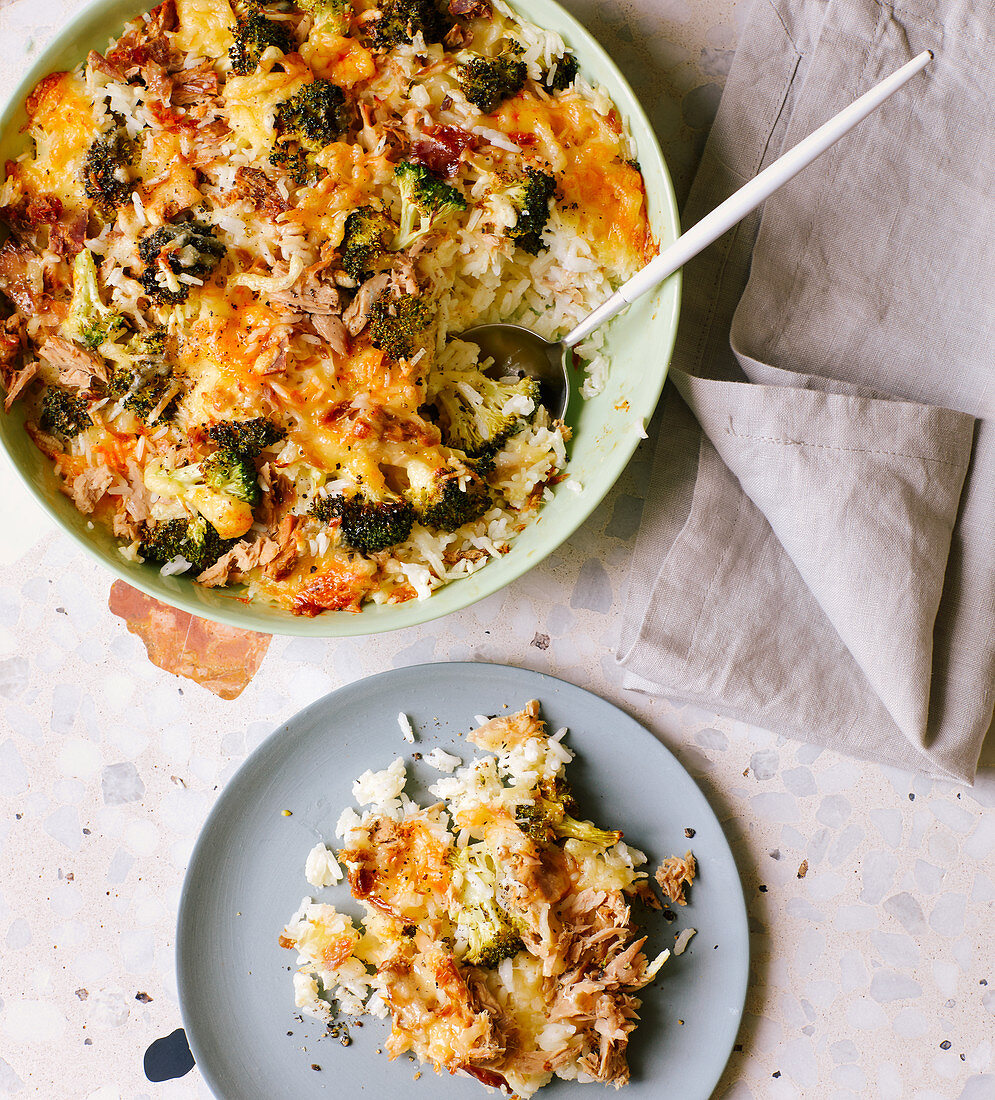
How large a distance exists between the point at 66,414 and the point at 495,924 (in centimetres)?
183

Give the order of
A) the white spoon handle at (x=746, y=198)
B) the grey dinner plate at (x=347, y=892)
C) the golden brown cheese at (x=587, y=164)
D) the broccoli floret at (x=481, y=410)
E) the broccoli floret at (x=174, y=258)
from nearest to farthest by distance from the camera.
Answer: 1. the white spoon handle at (x=746, y=198)
2. the broccoli floret at (x=174, y=258)
3. the golden brown cheese at (x=587, y=164)
4. the broccoli floret at (x=481, y=410)
5. the grey dinner plate at (x=347, y=892)

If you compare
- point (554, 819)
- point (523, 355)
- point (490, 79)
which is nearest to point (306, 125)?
point (490, 79)

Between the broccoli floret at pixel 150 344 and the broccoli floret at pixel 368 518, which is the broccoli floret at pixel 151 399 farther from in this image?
the broccoli floret at pixel 368 518

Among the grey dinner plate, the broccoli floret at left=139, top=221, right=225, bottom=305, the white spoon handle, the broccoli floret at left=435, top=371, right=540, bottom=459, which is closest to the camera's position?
the white spoon handle

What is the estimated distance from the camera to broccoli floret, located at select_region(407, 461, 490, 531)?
223 cm

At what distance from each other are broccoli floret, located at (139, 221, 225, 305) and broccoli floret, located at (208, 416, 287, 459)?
33cm

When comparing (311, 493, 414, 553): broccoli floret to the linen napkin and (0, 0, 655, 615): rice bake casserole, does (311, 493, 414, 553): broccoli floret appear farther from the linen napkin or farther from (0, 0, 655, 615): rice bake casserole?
the linen napkin

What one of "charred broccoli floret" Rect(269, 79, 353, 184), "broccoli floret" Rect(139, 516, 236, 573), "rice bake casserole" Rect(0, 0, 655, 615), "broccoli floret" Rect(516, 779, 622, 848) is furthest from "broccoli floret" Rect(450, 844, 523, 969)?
"charred broccoli floret" Rect(269, 79, 353, 184)

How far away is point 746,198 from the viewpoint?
2006 millimetres

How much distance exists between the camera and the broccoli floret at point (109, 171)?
86.0 inches

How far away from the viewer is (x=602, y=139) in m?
2.25

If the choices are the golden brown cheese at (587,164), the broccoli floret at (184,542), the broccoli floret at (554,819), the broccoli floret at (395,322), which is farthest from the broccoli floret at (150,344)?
the broccoli floret at (554,819)

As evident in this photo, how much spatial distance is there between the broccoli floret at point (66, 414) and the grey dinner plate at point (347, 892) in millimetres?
1049

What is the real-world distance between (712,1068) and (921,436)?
1.96 metres
